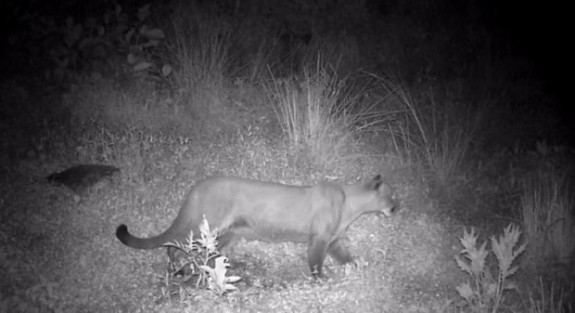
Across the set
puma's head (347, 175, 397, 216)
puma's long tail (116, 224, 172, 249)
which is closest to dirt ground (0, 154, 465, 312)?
puma's long tail (116, 224, 172, 249)

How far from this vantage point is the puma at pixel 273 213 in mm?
5570

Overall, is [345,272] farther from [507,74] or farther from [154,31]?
[507,74]

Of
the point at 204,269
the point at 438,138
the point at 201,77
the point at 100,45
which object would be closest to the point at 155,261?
the point at 204,269

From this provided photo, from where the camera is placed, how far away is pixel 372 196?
628cm

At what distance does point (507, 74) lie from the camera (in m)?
11.5

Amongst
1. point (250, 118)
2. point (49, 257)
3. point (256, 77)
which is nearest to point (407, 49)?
point (256, 77)

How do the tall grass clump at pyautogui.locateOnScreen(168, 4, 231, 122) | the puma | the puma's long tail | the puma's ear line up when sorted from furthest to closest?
the tall grass clump at pyautogui.locateOnScreen(168, 4, 231, 122) → the puma's ear → the puma → the puma's long tail

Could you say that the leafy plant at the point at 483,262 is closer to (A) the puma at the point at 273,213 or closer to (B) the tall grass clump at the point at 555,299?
(B) the tall grass clump at the point at 555,299

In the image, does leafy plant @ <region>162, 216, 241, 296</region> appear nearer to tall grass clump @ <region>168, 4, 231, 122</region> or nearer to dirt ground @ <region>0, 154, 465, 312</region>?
dirt ground @ <region>0, 154, 465, 312</region>

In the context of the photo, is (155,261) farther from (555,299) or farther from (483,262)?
(555,299)

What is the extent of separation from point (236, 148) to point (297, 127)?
0.96 m

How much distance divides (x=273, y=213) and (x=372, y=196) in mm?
1253

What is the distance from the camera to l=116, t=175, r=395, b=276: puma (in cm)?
557

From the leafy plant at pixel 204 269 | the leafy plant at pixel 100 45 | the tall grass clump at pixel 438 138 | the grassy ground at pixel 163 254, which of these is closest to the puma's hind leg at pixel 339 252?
the grassy ground at pixel 163 254
